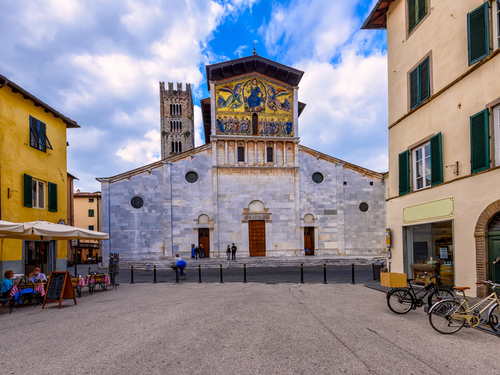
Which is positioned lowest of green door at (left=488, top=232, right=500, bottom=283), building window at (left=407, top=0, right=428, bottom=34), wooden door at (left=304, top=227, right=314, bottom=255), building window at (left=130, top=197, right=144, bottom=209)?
wooden door at (left=304, top=227, right=314, bottom=255)

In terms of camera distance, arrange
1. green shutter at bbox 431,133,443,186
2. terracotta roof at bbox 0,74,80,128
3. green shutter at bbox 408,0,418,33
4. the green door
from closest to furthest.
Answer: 1. the green door
2. green shutter at bbox 431,133,443,186
3. green shutter at bbox 408,0,418,33
4. terracotta roof at bbox 0,74,80,128

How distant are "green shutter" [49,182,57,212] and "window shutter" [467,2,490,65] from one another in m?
19.0

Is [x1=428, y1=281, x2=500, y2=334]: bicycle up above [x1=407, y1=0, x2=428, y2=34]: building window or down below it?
below

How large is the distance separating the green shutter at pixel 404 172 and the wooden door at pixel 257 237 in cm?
1832

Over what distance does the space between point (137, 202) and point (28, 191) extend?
14331 millimetres

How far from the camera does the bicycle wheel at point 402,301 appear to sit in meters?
8.32

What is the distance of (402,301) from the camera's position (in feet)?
27.3

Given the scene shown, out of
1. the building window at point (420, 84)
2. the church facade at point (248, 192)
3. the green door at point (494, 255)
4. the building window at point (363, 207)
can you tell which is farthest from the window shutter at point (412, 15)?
the building window at point (363, 207)

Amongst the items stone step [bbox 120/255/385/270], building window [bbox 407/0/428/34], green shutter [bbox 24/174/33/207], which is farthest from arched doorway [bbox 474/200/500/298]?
green shutter [bbox 24/174/33/207]

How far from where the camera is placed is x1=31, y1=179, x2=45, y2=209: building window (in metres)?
16.8

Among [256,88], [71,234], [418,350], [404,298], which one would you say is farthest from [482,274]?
[256,88]

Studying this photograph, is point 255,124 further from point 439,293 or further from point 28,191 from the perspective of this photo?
point 439,293

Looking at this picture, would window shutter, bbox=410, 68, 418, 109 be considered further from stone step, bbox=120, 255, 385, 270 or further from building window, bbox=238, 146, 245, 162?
building window, bbox=238, 146, 245, 162

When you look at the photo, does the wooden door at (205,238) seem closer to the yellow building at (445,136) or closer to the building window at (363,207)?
the building window at (363,207)
